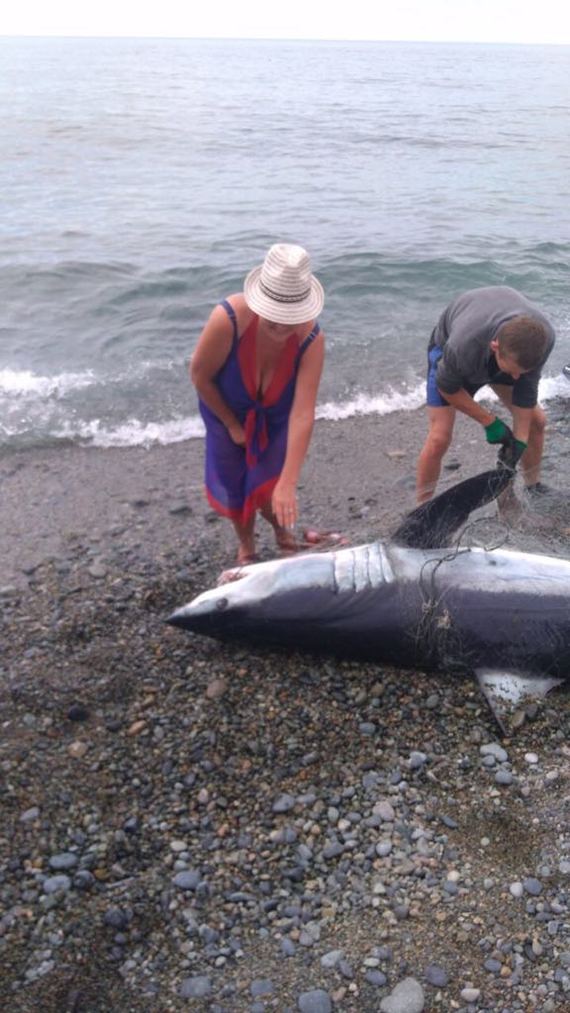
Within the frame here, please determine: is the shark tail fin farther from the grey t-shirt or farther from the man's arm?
the grey t-shirt

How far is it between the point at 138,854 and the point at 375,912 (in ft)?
3.33

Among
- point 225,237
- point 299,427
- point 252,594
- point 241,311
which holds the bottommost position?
point 225,237

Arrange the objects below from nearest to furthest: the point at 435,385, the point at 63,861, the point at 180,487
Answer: the point at 63,861
the point at 435,385
the point at 180,487

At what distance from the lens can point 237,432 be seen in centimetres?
495

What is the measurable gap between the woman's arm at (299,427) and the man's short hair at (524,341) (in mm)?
1030

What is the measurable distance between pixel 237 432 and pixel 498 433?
63.7 inches

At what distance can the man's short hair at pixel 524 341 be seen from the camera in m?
4.75

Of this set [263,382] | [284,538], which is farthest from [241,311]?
[284,538]

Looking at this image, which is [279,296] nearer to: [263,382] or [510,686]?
[263,382]

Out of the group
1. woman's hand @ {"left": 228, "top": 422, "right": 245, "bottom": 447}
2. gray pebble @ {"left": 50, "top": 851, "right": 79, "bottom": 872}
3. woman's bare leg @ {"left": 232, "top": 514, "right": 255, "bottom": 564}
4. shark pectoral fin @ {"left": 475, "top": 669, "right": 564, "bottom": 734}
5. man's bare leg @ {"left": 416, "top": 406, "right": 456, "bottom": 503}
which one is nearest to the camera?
gray pebble @ {"left": 50, "top": 851, "right": 79, "bottom": 872}

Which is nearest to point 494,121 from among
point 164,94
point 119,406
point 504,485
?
point 164,94

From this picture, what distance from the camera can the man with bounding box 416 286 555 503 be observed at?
482 cm

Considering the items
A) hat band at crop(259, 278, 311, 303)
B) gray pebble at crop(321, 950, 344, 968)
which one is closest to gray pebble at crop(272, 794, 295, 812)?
gray pebble at crop(321, 950, 344, 968)

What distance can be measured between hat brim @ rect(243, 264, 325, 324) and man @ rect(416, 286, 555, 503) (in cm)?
121
